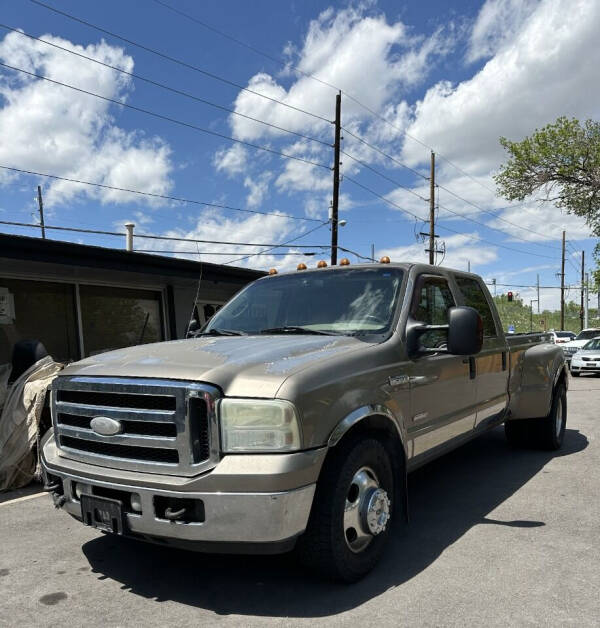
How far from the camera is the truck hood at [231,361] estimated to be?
9.21 feet

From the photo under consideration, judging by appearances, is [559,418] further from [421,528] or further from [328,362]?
[328,362]

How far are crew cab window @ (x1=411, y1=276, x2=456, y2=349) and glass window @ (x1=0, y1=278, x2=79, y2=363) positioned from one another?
23.7 ft

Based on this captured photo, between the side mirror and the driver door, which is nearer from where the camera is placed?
the side mirror

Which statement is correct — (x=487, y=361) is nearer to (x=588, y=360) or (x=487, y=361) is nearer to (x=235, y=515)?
(x=235, y=515)

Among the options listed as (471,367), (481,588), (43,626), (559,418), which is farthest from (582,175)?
(43,626)

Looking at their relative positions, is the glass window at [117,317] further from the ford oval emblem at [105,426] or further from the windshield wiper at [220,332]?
the ford oval emblem at [105,426]

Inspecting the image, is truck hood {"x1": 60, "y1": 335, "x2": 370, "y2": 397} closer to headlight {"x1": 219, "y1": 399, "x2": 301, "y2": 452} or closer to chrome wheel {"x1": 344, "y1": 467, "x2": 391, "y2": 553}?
headlight {"x1": 219, "y1": 399, "x2": 301, "y2": 452}

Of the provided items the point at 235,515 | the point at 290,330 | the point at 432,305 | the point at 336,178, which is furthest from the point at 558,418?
the point at 336,178

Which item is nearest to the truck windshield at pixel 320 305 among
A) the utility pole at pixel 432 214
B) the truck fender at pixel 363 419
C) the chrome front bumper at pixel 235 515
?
the truck fender at pixel 363 419

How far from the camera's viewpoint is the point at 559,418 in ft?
21.7

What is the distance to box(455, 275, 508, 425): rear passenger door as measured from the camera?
4.82 m

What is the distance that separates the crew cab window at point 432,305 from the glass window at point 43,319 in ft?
23.7

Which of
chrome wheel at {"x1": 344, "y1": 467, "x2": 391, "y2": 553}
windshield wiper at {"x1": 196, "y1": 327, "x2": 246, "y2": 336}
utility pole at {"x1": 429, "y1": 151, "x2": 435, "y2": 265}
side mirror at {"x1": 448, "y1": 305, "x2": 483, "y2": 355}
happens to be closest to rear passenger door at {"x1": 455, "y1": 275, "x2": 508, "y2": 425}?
side mirror at {"x1": 448, "y1": 305, "x2": 483, "y2": 355}

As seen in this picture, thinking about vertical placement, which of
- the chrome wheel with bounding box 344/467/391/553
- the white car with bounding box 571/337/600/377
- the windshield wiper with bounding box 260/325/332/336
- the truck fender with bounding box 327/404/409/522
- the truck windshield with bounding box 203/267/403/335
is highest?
the truck windshield with bounding box 203/267/403/335
